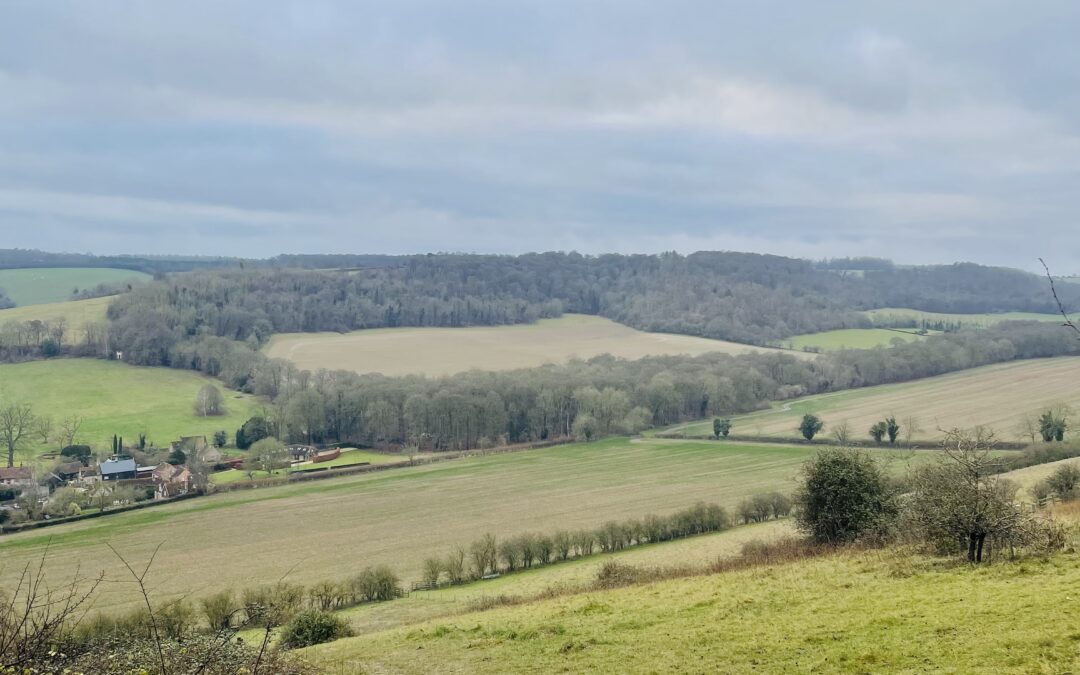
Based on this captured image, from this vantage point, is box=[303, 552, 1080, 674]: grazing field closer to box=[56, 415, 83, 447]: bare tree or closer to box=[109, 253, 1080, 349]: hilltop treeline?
box=[56, 415, 83, 447]: bare tree

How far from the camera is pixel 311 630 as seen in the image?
24.0m

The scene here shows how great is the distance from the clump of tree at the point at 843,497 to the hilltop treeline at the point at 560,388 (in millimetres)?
61179

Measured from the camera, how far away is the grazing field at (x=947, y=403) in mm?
78125

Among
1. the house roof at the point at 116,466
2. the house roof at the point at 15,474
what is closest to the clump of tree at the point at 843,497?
the house roof at the point at 116,466

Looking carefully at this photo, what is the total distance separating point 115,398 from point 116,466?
30.8 metres

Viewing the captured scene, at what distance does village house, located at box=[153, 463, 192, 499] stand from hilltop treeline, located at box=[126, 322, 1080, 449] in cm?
1992

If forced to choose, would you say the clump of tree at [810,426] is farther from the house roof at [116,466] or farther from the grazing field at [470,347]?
the house roof at [116,466]

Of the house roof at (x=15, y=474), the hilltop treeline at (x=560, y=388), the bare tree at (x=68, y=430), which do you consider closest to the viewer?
the house roof at (x=15, y=474)

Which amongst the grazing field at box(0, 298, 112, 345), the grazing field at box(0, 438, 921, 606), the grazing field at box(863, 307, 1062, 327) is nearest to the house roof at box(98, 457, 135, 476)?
the grazing field at box(0, 438, 921, 606)

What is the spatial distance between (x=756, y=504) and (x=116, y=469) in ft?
206

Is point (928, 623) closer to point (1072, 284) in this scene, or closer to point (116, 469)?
point (116, 469)

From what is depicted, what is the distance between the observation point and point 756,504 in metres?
46.0

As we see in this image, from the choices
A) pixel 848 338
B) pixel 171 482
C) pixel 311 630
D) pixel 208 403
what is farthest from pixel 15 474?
pixel 848 338

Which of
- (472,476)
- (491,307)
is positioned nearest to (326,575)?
(472,476)
